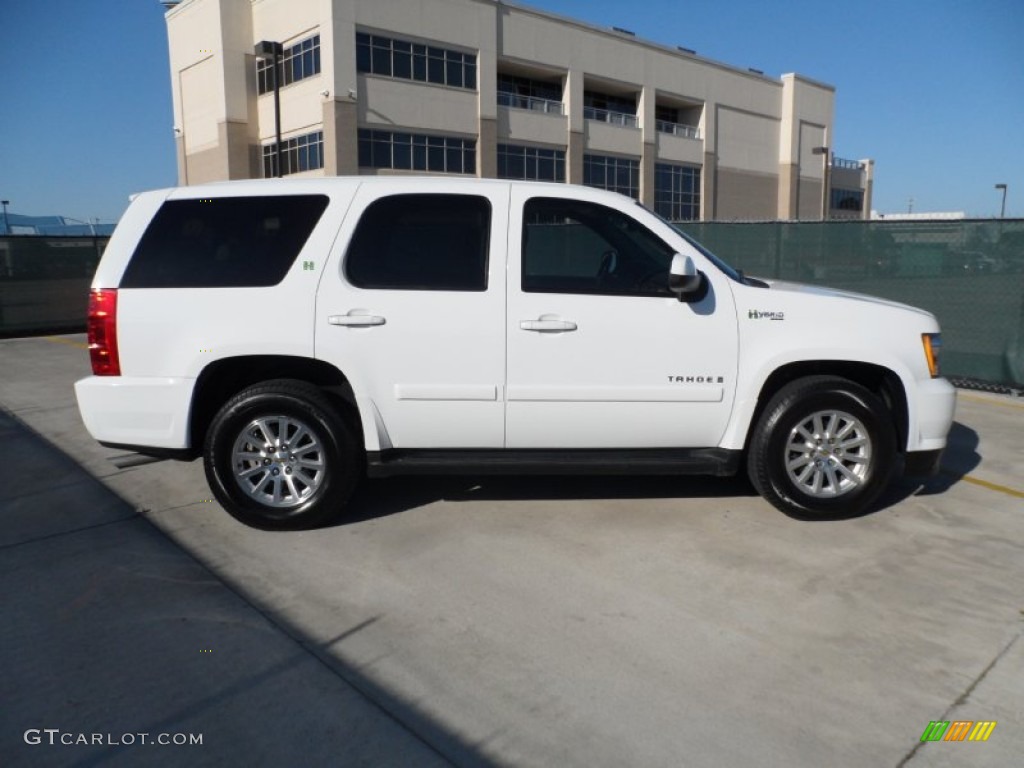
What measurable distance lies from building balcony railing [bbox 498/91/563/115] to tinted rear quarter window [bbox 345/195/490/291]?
42192mm

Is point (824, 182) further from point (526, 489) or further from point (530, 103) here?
point (526, 489)

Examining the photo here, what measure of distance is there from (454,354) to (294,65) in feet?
134

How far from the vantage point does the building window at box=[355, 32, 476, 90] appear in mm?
39000

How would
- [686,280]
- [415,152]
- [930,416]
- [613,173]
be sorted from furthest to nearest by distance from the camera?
[613,173] < [415,152] < [930,416] < [686,280]

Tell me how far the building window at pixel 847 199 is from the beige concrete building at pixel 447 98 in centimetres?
1970

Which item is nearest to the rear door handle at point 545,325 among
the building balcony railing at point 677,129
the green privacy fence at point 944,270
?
the green privacy fence at point 944,270

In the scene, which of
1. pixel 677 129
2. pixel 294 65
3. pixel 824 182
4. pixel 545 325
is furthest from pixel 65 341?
pixel 824 182

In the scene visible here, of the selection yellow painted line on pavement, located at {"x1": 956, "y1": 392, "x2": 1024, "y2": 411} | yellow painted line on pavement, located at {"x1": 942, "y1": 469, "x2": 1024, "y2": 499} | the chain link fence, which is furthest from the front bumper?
the chain link fence

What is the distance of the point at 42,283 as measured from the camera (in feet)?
52.9

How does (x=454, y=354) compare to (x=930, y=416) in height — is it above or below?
above

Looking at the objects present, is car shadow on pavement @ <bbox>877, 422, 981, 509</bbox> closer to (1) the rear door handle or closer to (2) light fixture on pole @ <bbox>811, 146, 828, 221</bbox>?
(1) the rear door handle

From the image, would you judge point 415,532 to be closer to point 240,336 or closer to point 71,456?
point 240,336

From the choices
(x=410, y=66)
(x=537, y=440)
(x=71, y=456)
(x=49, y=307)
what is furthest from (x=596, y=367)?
(x=410, y=66)

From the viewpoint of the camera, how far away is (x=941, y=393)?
16.3 ft
